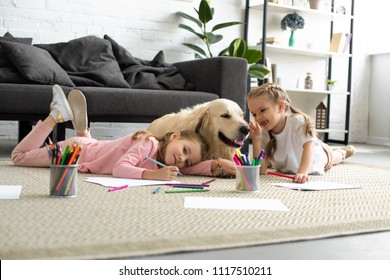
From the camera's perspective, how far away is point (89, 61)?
13.6 feet

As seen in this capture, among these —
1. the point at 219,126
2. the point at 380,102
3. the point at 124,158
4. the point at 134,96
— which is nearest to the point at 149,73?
the point at 134,96

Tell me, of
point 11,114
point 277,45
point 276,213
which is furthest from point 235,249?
point 277,45

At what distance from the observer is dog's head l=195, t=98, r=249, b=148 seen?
2.61 m

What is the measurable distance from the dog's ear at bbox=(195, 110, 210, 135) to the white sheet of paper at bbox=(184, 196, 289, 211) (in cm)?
81

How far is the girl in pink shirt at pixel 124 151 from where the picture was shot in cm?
243

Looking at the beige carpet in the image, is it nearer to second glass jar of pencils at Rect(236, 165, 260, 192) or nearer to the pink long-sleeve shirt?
second glass jar of pencils at Rect(236, 165, 260, 192)

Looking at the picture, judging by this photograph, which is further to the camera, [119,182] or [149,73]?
[149,73]

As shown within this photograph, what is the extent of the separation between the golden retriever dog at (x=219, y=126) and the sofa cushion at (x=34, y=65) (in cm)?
125

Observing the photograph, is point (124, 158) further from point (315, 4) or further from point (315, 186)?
point (315, 4)

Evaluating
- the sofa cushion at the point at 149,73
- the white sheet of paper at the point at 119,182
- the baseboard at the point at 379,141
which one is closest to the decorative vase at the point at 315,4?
the baseboard at the point at 379,141

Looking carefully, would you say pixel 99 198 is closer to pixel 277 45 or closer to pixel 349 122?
pixel 277 45

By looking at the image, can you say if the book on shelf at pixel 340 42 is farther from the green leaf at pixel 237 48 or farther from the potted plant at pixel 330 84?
the green leaf at pixel 237 48

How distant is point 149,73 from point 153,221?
2.84 m

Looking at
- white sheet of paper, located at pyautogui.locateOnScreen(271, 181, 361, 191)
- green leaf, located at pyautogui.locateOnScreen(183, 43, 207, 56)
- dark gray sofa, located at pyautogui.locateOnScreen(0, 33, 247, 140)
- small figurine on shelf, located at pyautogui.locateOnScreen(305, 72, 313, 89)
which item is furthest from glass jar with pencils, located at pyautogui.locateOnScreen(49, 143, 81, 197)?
small figurine on shelf, located at pyautogui.locateOnScreen(305, 72, 313, 89)
